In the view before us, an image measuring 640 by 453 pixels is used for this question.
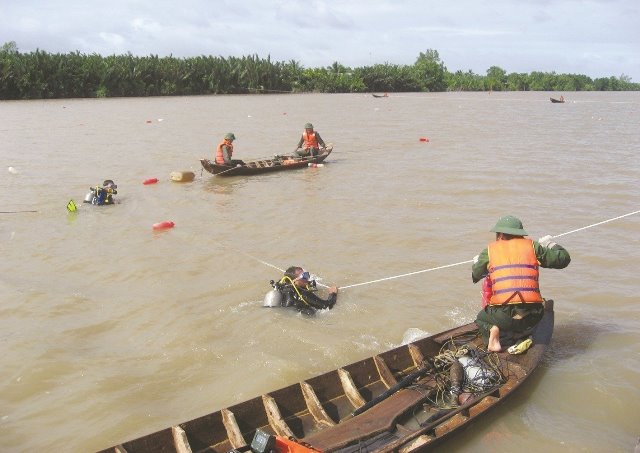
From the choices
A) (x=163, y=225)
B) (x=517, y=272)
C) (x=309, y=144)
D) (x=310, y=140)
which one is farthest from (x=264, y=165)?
(x=517, y=272)

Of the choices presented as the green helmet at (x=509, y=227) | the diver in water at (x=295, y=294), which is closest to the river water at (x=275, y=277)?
the diver in water at (x=295, y=294)

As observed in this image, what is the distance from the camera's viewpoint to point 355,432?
5.41 m

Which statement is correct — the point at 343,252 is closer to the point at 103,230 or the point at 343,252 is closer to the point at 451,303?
the point at 451,303

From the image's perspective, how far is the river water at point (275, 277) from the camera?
255 inches

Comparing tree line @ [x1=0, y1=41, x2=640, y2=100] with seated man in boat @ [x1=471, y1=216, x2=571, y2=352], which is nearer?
seated man in boat @ [x1=471, y1=216, x2=571, y2=352]

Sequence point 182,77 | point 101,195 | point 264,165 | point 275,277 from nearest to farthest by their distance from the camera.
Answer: point 275,277, point 101,195, point 264,165, point 182,77

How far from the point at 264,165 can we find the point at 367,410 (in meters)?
14.2

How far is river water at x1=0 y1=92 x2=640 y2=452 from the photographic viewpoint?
6488mm

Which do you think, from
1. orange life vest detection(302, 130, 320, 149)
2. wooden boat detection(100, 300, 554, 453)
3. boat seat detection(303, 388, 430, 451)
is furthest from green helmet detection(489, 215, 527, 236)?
orange life vest detection(302, 130, 320, 149)

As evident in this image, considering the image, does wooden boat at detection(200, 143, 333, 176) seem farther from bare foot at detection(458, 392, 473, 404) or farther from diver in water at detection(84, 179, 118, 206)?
bare foot at detection(458, 392, 473, 404)

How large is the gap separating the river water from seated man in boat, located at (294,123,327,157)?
1.13m

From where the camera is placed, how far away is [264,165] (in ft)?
63.5

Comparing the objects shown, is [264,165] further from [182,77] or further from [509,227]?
[182,77]

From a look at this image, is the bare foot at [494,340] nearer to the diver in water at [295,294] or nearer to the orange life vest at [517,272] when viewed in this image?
the orange life vest at [517,272]
